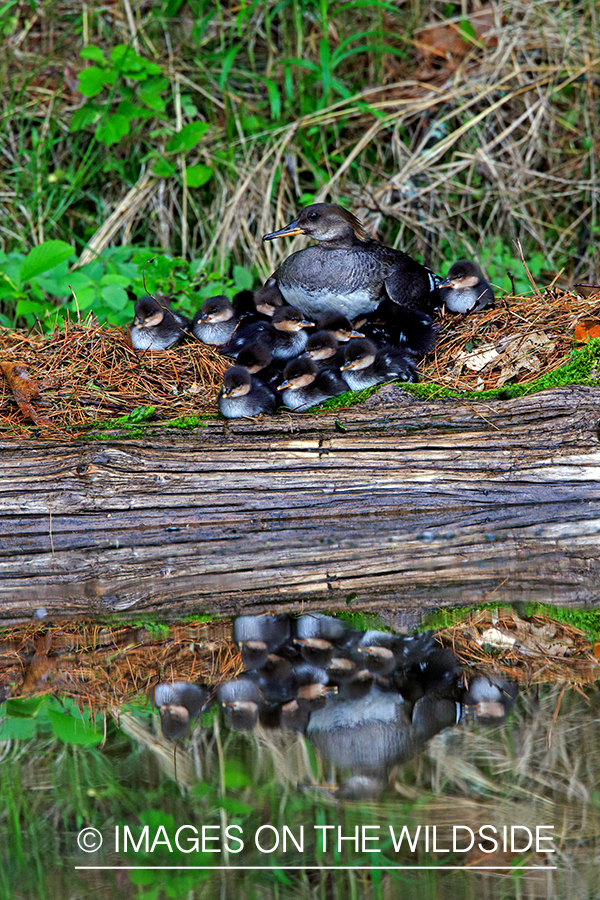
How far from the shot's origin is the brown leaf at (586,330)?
4289mm

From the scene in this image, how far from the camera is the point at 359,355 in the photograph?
4.23 metres

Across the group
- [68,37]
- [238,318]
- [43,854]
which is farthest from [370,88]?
[43,854]

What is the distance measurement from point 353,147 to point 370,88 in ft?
1.83

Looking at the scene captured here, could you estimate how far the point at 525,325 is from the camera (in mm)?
4543

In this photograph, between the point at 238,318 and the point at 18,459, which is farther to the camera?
the point at 238,318

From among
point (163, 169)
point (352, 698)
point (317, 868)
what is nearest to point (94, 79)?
point (163, 169)

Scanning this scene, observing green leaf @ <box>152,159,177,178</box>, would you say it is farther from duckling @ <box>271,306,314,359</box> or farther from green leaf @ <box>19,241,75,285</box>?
duckling @ <box>271,306,314,359</box>

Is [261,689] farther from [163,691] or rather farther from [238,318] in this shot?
[238,318]

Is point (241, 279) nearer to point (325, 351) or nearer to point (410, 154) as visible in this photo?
point (410, 154)

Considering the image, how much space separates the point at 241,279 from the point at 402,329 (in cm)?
199

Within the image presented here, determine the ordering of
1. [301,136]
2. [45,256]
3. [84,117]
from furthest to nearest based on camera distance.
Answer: [84,117] < [301,136] < [45,256]

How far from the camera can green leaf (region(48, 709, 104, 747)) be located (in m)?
2.22

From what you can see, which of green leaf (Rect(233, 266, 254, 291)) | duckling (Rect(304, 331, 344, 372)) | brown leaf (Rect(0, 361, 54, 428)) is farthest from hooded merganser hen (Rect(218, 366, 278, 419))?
green leaf (Rect(233, 266, 254, 291))

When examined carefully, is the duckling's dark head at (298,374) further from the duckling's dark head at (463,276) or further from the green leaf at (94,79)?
Answer: the green leaf at (94,79)
